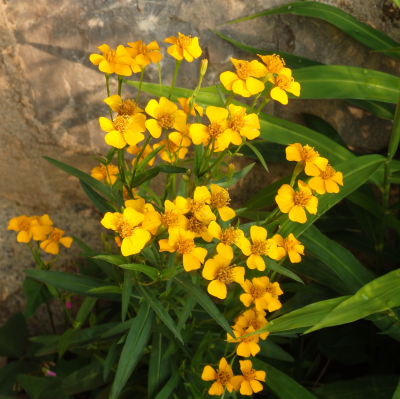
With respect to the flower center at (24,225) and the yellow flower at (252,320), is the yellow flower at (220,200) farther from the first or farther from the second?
the flower center at (24,225)

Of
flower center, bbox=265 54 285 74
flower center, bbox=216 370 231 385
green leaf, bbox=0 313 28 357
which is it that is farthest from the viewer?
green leaf, bbox=0 313 28 357

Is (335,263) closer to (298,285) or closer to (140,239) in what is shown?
(298,285)

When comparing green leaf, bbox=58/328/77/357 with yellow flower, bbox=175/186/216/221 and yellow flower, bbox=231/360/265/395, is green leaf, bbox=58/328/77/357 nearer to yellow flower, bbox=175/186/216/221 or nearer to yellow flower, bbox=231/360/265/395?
yellow flower, bbox=231/360/265/395

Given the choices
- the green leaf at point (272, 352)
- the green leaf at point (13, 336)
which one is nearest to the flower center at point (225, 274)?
the green leaf at point (272, 352)

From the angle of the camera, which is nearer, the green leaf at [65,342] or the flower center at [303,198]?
the flower center at [303,198]

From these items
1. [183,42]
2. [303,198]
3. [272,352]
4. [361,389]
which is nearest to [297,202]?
[303,198]

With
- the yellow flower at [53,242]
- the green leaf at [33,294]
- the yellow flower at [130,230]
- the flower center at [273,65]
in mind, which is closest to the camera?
the yellow flower at [130,230]

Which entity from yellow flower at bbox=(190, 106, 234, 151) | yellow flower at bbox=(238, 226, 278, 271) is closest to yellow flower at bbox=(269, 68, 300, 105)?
yellow flower at bbox=(190, 106, 234, 151)
